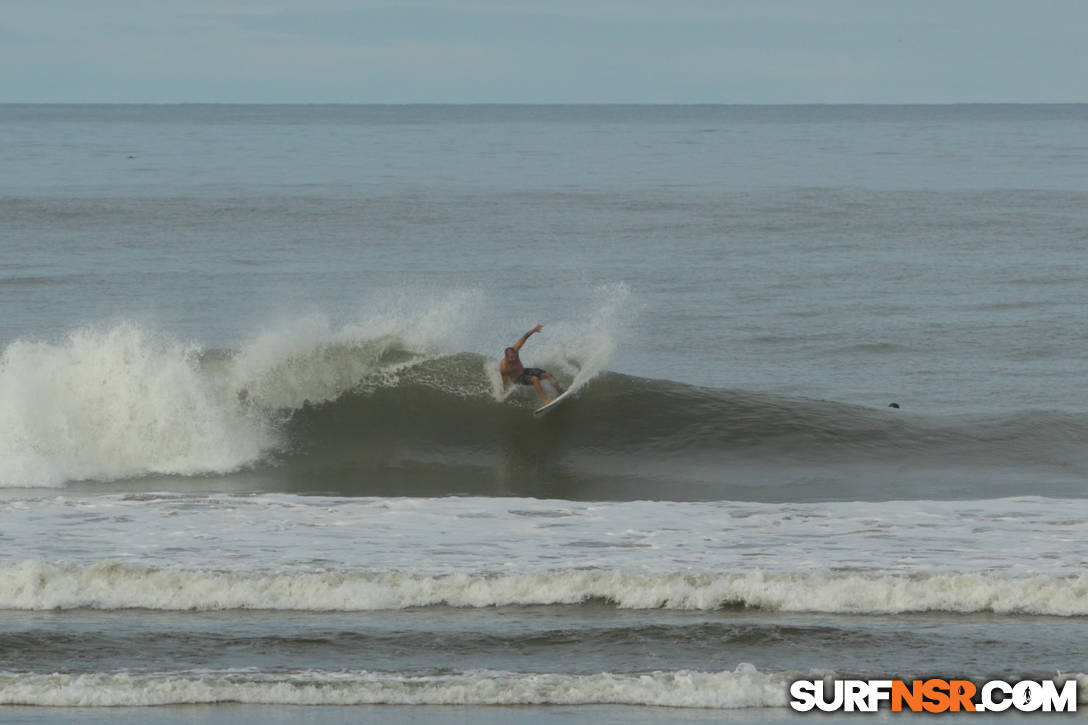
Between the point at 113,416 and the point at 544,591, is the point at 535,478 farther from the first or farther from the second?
the point at 544,591

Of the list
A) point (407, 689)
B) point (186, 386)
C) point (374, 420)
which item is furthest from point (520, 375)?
point (407, 689)

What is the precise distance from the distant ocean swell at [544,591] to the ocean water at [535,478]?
28 mm

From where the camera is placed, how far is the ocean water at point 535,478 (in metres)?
8.92

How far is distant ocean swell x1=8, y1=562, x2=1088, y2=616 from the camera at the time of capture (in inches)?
403

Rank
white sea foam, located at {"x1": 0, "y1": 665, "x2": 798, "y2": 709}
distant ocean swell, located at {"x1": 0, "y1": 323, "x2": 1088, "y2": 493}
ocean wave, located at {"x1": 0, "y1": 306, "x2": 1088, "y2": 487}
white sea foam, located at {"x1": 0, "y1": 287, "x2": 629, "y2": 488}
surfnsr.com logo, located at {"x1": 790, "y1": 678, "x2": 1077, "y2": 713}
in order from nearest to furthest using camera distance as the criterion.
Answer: surfnsr.com logo, located at {"x1": 790, "y1": 678, "x2": 1077, "y2": 713}, white sea foam, located at {"x1": 0, "y1": 665, "x2": 798, "y2": 709}, white sea foam, located at {"x1": 0, "y1": 287, "x2": 629, "y2": 488}, ocean wave, located at {"x1": 0, "y1": 306, "x2": 1088, "y2": 487}, distant ocean swell, located at {"x1": 0, "y1": 323, "x2": 1088, "y2": 493}

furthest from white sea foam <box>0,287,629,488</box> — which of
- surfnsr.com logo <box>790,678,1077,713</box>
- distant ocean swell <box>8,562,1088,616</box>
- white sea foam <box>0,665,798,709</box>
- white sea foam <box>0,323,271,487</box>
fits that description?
surfnsr.com logo <box>790,678,1077,713</box>

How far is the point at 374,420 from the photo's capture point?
60.2ft

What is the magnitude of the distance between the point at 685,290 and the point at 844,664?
2321 cm

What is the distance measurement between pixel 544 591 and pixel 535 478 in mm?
5987

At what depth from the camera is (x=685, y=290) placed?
1254 inches

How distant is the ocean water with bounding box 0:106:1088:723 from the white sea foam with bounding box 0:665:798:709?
3 centimetres

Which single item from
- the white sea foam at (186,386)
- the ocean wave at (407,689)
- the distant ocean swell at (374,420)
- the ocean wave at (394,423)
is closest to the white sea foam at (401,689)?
the ocean wave at (407,689)

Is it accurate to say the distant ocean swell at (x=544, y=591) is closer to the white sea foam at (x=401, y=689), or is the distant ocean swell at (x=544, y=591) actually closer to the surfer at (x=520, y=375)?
the white sea foam at (x=401, y=689)

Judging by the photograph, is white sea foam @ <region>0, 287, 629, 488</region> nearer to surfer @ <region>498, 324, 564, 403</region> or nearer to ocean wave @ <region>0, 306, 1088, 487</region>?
ocean wave @ <region>0, 306, 1088, 487</region>
